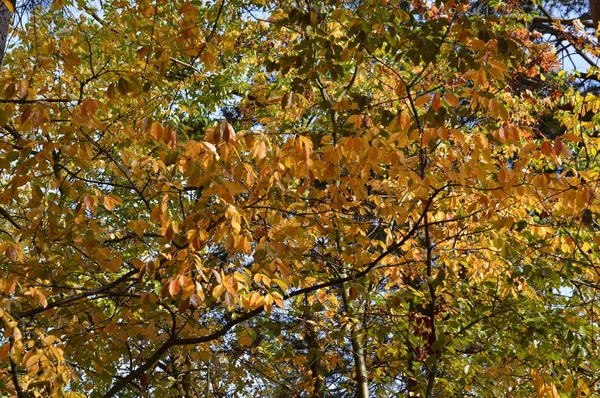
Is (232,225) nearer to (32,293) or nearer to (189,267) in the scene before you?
(189,267)

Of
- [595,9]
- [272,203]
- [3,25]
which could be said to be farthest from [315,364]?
[3,25]

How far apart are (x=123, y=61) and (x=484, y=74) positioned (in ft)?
16.0

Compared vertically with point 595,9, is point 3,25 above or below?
below

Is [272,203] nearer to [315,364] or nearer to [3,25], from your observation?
[3,25]

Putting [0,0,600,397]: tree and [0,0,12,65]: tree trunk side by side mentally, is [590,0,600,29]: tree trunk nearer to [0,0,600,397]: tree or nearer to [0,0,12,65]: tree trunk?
[0,0,600,397]: tree

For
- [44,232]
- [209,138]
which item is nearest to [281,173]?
[209,138]

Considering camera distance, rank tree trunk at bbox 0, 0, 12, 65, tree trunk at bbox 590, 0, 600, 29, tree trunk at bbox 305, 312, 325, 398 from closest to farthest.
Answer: tree trunk at bbox 0, 0, 12, 65
tree trunk at bbox 590, 0, 600, 29
tree trunk at bbox 305, 312, 325, 398

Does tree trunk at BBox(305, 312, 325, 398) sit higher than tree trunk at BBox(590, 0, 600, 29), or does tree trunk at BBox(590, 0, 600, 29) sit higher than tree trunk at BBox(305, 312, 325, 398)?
tree trunk at BBox(590, 0, 600, 29)

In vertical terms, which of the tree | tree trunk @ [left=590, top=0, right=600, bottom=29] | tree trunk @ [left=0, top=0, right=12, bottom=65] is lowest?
the tree

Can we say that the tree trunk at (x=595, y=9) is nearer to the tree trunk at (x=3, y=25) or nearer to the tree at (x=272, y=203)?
the tree at (x=272, y=203)

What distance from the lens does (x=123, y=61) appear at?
6.55 metres

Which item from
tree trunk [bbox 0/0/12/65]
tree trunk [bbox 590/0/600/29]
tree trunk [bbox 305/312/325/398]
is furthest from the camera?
tree trunk [bbox 305/312/325/398]

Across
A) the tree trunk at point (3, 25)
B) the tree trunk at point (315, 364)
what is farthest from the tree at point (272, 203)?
the tree trunk at point (315, 364)

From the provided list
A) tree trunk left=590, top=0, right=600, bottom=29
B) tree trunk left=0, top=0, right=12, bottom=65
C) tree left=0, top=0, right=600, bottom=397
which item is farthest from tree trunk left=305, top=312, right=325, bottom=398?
tree trunk left=0, top=0, right=12, bottom=65
